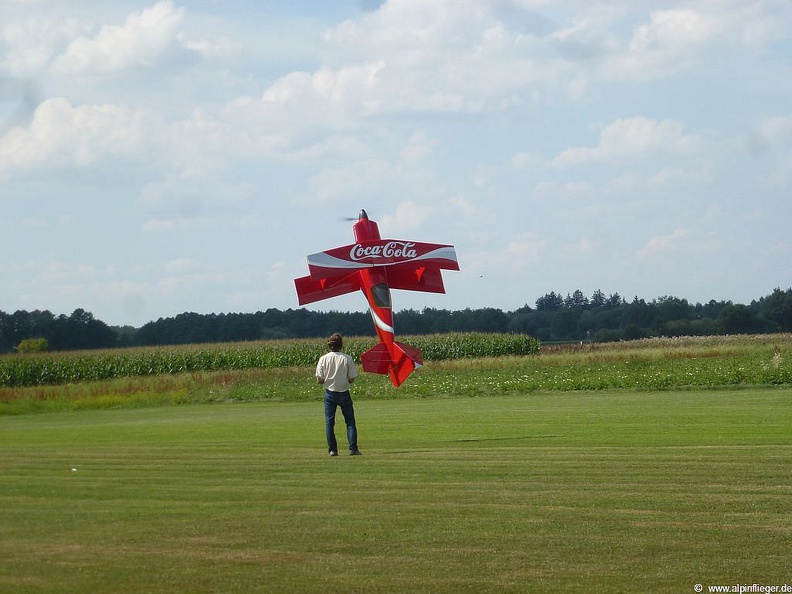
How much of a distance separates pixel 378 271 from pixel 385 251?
0.46 metres

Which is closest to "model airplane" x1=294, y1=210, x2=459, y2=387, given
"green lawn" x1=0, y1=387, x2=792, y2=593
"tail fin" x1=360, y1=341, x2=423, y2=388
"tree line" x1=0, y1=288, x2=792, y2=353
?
"tail fin" x1=360, y1=341, x2=423, y2=388

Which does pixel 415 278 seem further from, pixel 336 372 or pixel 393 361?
pixel 336 372

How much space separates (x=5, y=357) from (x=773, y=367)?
32758mm

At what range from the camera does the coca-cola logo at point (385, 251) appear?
22.4 m

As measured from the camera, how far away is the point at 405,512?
10.8 meters

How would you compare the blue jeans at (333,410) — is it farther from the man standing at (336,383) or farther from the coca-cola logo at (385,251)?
the coca-cola logo at (385,251)

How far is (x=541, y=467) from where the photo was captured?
14.0 m

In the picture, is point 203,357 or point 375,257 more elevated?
point 375,257

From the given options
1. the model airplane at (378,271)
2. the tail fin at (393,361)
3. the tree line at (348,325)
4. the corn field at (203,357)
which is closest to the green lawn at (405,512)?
the tail fin at (393,361)

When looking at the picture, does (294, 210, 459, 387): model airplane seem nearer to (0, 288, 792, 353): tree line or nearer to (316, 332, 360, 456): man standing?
(316, 332, 360, 456): man standing

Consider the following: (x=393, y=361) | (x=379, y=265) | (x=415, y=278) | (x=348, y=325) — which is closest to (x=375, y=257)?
(x=379, y=265)

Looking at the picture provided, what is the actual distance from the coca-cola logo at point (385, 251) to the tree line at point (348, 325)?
39.6 meters

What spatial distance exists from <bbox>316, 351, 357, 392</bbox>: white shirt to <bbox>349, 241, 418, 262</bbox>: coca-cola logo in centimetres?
633

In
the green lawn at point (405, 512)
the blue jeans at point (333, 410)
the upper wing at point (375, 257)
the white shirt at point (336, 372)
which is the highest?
the upper wing at point (375, 257)
